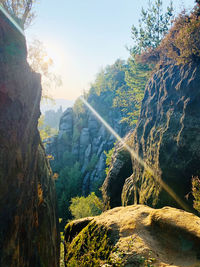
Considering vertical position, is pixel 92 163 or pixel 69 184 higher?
pixel 92 163

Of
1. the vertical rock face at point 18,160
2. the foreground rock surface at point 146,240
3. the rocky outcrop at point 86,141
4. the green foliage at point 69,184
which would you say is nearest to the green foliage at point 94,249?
the foreground rock surface at point 146,240

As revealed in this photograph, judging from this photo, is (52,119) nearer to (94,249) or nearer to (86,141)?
(86,141)

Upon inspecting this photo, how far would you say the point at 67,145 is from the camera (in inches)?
2026

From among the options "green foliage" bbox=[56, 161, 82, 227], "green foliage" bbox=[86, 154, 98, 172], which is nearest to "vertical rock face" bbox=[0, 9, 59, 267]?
"green foliage" bbox=[56, 161, 82, 227]

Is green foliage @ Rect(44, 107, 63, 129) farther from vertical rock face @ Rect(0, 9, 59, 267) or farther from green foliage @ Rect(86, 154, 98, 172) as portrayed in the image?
vertical rock face @ Rect(0, 9, 59, 267)

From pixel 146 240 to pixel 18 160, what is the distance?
3.59 meters

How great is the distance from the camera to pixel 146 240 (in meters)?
3.85

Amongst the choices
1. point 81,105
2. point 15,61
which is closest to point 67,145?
point 81,105

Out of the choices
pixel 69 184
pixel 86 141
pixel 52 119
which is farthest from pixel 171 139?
pixel 52 119

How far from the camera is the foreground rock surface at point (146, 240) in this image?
A: 10.9 ft

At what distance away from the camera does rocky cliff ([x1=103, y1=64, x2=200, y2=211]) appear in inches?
234

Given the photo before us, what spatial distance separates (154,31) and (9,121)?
2074 centimetres

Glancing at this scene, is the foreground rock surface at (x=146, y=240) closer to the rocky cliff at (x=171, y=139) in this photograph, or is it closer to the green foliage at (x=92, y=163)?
the rocky cliff at (x=171, y=139)

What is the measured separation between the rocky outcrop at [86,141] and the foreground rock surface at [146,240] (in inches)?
1241
